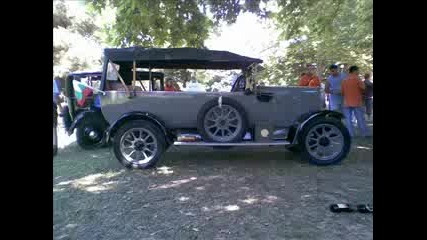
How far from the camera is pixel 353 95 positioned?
908cm

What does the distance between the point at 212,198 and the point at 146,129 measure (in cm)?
211

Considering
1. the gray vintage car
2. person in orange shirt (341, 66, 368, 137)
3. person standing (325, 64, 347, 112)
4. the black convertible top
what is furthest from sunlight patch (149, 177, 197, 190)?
person standing (325, 64, 347, 112)

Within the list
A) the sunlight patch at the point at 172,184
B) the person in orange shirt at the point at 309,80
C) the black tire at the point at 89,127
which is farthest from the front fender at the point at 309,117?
the black tire at the point at 89,127

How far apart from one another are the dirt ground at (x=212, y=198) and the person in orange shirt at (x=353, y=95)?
5.25ft

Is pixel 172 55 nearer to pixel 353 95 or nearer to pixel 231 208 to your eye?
pixel 231 208

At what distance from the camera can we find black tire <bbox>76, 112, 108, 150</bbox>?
9.08 metres

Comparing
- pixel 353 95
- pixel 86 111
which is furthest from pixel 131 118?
pixel 353 95

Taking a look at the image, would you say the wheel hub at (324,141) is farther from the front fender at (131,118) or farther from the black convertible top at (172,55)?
the front fender at (131,118)

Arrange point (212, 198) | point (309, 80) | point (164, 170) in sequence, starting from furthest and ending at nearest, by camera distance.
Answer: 1. point (309, 80)
2. point (164, 170)
3. point (212, 198)

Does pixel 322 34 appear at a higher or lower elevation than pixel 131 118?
higher
